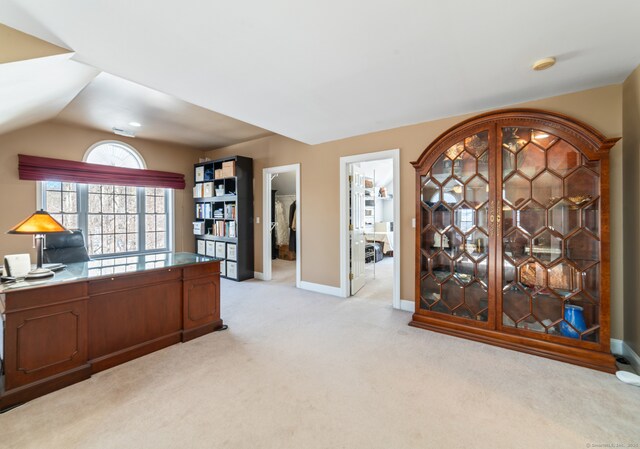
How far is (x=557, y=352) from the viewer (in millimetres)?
2404

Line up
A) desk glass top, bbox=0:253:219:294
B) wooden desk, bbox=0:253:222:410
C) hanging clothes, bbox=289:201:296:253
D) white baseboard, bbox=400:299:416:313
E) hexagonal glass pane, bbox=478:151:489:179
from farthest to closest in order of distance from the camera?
hanging clothes, bbox=289:201:296:253 → white baseboard, bbox=400:299:416:313 → hexagonal glass pane, bbox=478:151:489:179 → desk glass top, bbox=0:253:219:294 → wooden desk, bbox=0:253:222:410

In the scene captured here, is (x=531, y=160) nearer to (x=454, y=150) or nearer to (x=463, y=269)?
(x=454, y=150)

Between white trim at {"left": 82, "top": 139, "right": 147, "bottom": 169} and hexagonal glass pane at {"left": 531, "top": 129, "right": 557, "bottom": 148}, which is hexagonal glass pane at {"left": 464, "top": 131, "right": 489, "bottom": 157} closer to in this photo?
hexagonal glass pane at {"left": 531, "top": 129, "right": 557, "bottom": 148}

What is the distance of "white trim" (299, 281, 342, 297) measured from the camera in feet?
14.3

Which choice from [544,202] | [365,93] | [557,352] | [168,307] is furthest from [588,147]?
[168,307]

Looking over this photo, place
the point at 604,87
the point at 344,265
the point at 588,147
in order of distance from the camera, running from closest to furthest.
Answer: the point at 588,147
the point at 604,87
the point at 344,265

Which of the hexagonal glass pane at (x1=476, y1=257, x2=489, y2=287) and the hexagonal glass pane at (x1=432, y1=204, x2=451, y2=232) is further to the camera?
the hexagonal glass pane at (x1=432, y1=204, x2=451, y2=232)

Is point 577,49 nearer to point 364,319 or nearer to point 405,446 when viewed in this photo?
point 405,446

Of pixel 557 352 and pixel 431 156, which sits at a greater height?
pixel 431 156

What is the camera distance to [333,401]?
1.87 metres

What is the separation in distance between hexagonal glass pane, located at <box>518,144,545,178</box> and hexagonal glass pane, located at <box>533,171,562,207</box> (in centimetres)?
7

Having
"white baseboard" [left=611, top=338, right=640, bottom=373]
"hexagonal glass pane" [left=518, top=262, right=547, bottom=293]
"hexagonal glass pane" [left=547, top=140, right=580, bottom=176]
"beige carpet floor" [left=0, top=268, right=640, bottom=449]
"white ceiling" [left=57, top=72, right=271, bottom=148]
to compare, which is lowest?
"beige carpet floor" [left=0, top=268, right=640, bottom=449]

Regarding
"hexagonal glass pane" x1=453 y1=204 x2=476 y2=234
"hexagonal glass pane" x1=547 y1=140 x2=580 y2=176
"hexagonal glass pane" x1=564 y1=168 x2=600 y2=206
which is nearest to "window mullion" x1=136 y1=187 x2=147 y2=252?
"hexagonal glass pane" x1=453 y1=204 x2=476 y2=234

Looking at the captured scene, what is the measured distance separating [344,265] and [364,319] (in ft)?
3.46
